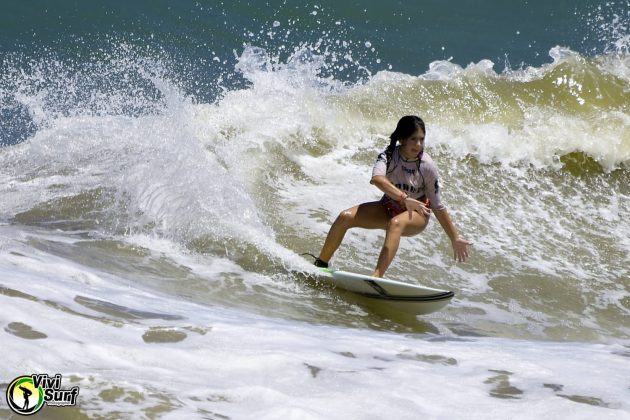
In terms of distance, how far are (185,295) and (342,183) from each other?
4.06 metres

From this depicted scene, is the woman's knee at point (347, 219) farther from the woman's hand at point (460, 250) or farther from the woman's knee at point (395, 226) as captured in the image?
the woman's hand at point (460, 250)

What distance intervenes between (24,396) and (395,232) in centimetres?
361

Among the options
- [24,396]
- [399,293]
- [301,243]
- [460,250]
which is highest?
[460,250]

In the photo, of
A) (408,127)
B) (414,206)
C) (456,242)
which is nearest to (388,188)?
(414,206)

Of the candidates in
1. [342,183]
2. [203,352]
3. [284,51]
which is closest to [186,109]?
[342,183]

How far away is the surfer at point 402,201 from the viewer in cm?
643

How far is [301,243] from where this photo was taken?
8.02 meters

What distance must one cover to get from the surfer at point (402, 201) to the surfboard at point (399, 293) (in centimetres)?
15

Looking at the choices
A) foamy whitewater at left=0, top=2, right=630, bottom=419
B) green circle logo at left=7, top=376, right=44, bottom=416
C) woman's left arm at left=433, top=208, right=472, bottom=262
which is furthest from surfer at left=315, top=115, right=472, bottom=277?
green circle logo at left=7, top=376, right=44, bottom=416

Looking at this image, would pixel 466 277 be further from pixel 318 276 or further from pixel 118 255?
pixel 118 255

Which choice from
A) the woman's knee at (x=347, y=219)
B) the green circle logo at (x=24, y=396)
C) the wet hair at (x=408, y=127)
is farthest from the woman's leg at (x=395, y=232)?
the green circle logo at (x=24, y=396)

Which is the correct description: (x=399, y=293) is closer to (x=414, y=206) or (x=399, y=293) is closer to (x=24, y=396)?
(x=414, y=206)

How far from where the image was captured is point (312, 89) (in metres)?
11.3

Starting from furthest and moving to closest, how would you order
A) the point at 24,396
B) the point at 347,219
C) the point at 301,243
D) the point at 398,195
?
1. the point at 301,243
2. the point at 347,219
3. the point at 398,195
4. the point at 24,396
